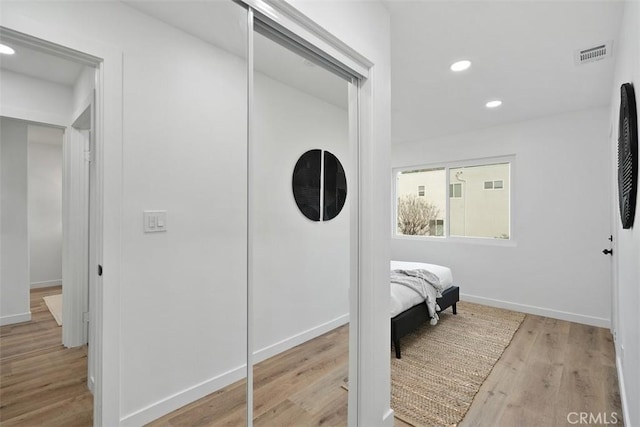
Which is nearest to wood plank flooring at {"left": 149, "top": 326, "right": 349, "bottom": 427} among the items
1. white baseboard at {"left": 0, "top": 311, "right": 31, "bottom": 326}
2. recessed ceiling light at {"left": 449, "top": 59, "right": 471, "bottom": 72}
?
white baseboard at {"left": 0, "top": 311, "right": 31, "bottom": 326}

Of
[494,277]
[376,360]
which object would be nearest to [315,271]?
[376,360]

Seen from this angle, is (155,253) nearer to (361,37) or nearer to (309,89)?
(309,89)

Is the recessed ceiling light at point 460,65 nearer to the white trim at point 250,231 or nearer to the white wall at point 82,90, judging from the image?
the white trim at point 250,231

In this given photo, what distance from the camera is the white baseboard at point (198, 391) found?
1.03m

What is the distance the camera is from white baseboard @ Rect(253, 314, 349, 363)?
Answer: 1.26m

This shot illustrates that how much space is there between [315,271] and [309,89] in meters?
0.94

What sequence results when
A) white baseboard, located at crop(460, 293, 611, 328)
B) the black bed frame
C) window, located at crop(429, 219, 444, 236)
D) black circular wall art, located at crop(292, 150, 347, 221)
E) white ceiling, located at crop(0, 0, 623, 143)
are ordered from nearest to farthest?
1. white ceiling, located at crop(0, 0, 623, 143)
2. black circular wall art, located at crop(292, 150, 347, 221)
3. the black bed frame
4. white baseboard, located at crop(460, 293, 611, 328)
5. window, located at crop(429, 219, 444, 236)

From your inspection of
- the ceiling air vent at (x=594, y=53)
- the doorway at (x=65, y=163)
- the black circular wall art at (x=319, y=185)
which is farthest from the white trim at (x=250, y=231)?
the ceiling air vent at (x=594, y=53)

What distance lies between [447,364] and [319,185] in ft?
6.72

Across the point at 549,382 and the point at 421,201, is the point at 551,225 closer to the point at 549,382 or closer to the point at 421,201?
the point at 421,201

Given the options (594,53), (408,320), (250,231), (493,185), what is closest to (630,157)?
(594,53)

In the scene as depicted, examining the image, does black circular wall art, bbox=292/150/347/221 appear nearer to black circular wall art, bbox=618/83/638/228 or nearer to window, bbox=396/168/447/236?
black circular wall art, bbox=618/83/638/228

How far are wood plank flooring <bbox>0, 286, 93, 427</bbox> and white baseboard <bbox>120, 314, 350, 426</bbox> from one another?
0.16 meters

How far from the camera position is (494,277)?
13.5 feet
